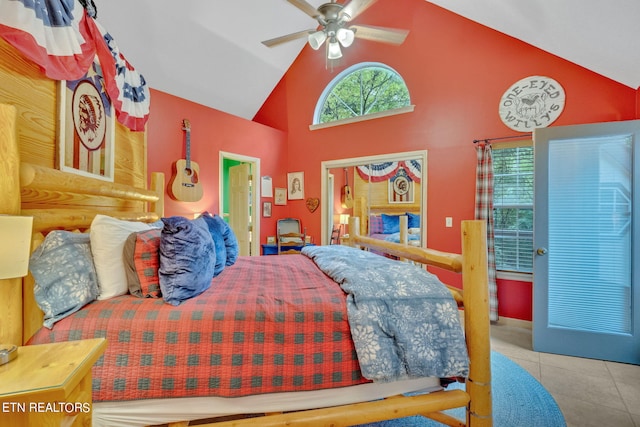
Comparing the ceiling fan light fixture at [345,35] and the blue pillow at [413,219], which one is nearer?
the ceiling fan light fixture at [345,35]

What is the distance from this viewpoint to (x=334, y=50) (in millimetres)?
2871

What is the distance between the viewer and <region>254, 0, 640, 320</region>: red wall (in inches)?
116

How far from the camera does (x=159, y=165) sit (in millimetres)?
3379

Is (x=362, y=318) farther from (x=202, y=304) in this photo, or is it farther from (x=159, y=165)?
(x=159, y=165)

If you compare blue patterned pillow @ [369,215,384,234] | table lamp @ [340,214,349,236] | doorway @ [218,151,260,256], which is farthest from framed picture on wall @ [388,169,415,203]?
doorway @ [218,151,260,256]

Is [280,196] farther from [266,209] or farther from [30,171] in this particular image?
[30,171]

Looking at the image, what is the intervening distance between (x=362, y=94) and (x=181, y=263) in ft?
13.1

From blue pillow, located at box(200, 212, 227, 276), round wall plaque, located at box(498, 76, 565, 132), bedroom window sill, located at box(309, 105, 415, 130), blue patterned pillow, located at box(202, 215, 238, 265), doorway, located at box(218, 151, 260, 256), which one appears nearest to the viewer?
blue pillow, located at box(200, 212, 227, 276)

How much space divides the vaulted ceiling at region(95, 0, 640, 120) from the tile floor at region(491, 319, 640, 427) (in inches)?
97.6

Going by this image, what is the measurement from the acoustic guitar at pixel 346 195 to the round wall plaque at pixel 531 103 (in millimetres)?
3169

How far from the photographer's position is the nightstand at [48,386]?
0.72 m

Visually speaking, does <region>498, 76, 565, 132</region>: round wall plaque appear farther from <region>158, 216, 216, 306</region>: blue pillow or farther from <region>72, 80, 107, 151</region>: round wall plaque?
<region>72, 80, 107, 151</region>: round wall plaque

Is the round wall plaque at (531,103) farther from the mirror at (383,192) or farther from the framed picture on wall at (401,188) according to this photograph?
the framed picture on wall at (401,188)

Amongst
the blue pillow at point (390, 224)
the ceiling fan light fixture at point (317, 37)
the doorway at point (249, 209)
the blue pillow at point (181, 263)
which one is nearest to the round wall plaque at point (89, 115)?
the blue pillow at point (181, 263)
